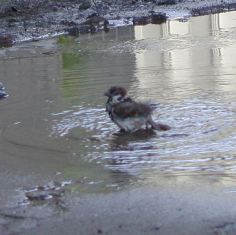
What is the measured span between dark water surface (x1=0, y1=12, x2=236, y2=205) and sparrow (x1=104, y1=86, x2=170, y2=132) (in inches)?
4.5

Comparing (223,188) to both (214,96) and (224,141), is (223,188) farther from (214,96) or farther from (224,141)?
(214,96)

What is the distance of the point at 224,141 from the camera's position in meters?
7.84

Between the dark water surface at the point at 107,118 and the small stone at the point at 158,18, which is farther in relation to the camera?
the small stone at the point at 158,18

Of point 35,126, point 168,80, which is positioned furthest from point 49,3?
point 35,126

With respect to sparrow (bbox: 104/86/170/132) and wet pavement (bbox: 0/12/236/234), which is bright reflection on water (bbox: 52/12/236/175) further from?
sparrow (bbox: 104/86/170/132)

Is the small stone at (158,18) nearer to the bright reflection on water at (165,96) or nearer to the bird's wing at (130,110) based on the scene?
the bright reflection on water at (165,96)

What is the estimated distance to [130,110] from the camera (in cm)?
826

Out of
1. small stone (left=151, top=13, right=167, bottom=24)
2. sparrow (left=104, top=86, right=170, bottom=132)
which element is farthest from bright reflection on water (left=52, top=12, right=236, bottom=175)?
small stone (left=151, top=13, right=167, bottom=24)

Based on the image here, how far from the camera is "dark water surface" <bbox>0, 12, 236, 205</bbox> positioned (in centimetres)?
716

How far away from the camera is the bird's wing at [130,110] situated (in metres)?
8.24

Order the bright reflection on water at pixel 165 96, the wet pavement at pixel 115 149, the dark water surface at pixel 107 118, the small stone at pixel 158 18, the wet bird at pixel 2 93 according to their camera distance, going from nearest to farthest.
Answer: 1. the wet pavement at pixel 115 149
2. the dark water surface at pixel 107 118
3. the bright reflection on water at pixel 165 96
4. the wet bird at pixel 2 93
5. the small stone at pixel 158 18

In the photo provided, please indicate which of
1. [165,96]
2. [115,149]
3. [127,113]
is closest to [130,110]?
[127,113]

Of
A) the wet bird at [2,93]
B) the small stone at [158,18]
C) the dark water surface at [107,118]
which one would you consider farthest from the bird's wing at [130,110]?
the small stone at [158,18]

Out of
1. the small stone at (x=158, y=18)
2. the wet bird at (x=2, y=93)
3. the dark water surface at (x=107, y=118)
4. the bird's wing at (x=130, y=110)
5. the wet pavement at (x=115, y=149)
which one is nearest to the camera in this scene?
the wet pavement at (x=115, y=149)
